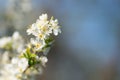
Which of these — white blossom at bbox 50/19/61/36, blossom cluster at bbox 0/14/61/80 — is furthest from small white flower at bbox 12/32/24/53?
white blossom at bbox 50/19/61/36

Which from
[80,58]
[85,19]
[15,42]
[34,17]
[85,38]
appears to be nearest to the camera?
[15,42]

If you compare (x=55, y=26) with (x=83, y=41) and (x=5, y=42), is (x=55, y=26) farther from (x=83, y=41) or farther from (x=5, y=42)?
(x=83, y=41)

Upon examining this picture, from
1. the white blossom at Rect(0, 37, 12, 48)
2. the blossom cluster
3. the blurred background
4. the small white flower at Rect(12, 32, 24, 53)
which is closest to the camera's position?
the blossom cluster

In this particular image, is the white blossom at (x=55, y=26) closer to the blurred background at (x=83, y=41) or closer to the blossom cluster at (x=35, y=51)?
the blossom cluster at (x=35, y=51)

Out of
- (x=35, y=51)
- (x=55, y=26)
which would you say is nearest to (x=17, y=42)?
(x=35, y=51)

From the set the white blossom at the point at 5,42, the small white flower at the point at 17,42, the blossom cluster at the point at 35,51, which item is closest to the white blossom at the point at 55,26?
the blossom cluster at the point at 35,51

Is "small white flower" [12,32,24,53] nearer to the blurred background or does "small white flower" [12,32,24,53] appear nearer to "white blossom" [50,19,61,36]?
"white blossom" [50,19,61,36]

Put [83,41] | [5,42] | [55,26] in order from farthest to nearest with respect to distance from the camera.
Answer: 1. [83,41]
2. [5,42]
3. [55,26]

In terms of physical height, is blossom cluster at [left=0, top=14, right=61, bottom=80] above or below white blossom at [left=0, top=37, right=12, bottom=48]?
below

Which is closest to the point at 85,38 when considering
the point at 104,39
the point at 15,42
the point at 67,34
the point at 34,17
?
the point at 67,34

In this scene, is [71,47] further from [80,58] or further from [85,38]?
[85,38]

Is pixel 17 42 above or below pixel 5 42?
below
